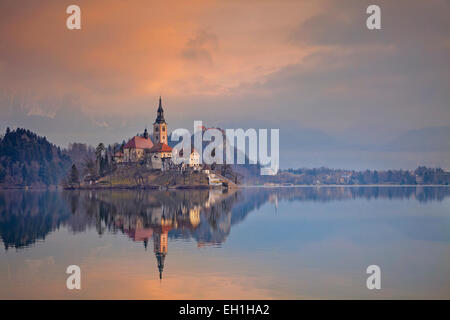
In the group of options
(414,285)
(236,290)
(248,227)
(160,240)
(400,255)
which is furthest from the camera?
(248,227)

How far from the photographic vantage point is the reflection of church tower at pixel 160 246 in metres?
30.1

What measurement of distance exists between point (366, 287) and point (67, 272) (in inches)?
622

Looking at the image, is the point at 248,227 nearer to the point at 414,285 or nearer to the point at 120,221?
the point at 120,221

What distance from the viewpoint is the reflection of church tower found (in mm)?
30062

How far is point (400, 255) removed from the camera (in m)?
33.8

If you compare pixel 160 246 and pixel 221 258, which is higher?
pixel 160 246

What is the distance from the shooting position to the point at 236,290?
23641 mm

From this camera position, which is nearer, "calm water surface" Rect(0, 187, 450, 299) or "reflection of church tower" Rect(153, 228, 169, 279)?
"calm water surface" Rect(0, 187, 450, 299)

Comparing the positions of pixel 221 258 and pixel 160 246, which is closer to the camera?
pixel 221 258

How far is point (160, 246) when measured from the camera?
36.5m

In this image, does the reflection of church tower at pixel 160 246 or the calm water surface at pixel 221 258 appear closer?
the calm water surface at pixel 221 258
